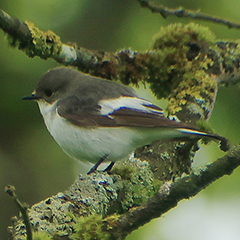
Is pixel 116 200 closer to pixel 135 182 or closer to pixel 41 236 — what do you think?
pixel 135 182

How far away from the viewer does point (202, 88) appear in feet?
13.0

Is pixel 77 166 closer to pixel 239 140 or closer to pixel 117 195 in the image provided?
pixel 239 140

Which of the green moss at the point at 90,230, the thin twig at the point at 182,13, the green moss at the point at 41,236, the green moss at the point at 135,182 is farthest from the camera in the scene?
the thin twig at the point at 182,13

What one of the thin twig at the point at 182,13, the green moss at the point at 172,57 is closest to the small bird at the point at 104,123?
the green moss at the point at 172,57

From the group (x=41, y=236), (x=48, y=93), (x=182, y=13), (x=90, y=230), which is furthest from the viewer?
(x=48, y=93)

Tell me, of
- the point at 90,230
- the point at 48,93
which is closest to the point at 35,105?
the point at 48,93

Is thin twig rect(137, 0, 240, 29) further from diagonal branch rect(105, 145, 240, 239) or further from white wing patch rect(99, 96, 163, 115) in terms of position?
diagonal branch rect(105, 145, 240, 239)

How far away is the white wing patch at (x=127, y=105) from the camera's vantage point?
338 cm

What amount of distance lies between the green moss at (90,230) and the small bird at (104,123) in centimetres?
112

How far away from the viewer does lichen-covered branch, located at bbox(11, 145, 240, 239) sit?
1.91 m

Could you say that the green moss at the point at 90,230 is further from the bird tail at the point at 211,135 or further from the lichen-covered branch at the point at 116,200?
the bird tail at the point at 211,135

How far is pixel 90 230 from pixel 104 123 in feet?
4.56

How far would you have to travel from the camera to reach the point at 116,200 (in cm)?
285

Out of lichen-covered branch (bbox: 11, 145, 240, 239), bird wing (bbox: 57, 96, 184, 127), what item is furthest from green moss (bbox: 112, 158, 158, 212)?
bird wing (bbox: 57, 96, 184, 127)
